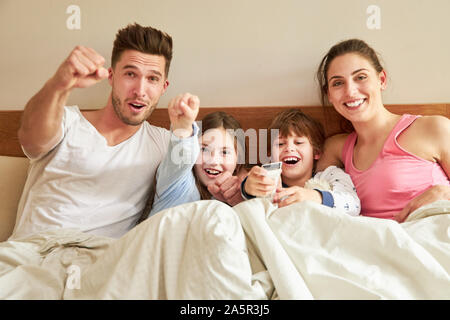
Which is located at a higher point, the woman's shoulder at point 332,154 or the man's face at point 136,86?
the man's face at point 136,86

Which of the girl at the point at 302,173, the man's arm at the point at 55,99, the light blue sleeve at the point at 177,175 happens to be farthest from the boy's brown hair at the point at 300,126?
the man's arm at the point at 55,99

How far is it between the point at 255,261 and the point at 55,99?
2.41ft

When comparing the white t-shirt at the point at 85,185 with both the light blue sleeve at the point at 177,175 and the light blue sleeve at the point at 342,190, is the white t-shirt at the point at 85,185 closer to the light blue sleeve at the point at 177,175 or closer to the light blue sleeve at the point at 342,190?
the light blue sleeve at the point at 177,175

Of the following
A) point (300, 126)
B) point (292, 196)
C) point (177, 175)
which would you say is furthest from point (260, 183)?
point (300, 126)

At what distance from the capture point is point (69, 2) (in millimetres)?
1692

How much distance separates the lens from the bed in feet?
2.31

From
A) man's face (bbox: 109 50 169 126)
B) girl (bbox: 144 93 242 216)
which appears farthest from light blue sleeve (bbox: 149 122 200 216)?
man's face (bbox: 109 50 169 126)

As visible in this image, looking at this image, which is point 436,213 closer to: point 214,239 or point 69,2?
point 214,239

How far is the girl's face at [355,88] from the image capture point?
1319 mm

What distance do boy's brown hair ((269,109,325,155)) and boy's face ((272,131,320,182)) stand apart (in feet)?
0.06

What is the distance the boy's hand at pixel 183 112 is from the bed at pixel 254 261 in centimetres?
34
